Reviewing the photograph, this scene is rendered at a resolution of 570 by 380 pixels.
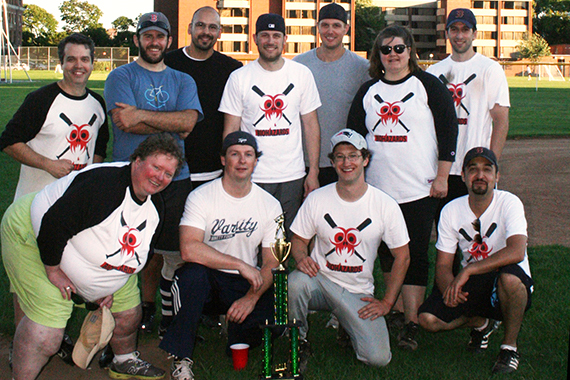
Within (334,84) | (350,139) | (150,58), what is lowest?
(350,139)

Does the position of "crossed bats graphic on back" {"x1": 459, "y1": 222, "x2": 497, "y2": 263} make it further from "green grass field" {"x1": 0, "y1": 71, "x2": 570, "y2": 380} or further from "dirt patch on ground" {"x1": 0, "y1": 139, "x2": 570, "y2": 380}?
"dirt patch on ground" {"x1": 0, "y1": 139, "x2": 570, "y2": 380}

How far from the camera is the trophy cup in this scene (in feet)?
13.2

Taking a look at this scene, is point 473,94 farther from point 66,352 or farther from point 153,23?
Result: point 66,352

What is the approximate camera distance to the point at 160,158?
12.5 ft

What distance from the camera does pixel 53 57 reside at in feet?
204

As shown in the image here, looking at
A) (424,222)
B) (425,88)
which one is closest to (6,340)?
(424,222)

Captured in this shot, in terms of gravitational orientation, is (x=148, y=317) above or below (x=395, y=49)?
below

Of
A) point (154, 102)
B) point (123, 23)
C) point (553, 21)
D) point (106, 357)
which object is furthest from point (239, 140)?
point (123, 23)

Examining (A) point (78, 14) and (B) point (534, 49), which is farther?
(A) point (78, 14)

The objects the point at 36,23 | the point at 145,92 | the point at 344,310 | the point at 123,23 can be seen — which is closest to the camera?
the point at 344,310

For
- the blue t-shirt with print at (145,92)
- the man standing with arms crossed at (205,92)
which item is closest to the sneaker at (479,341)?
the man standing with arms crossed at (205,92)

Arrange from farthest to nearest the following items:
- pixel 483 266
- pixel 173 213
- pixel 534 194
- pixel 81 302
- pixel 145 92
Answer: pixel 534 194, pixel 173 213, pixel 145 92, pixel 483 266, pixel 81 302

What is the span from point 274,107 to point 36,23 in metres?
114

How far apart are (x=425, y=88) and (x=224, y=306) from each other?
2.28 m
